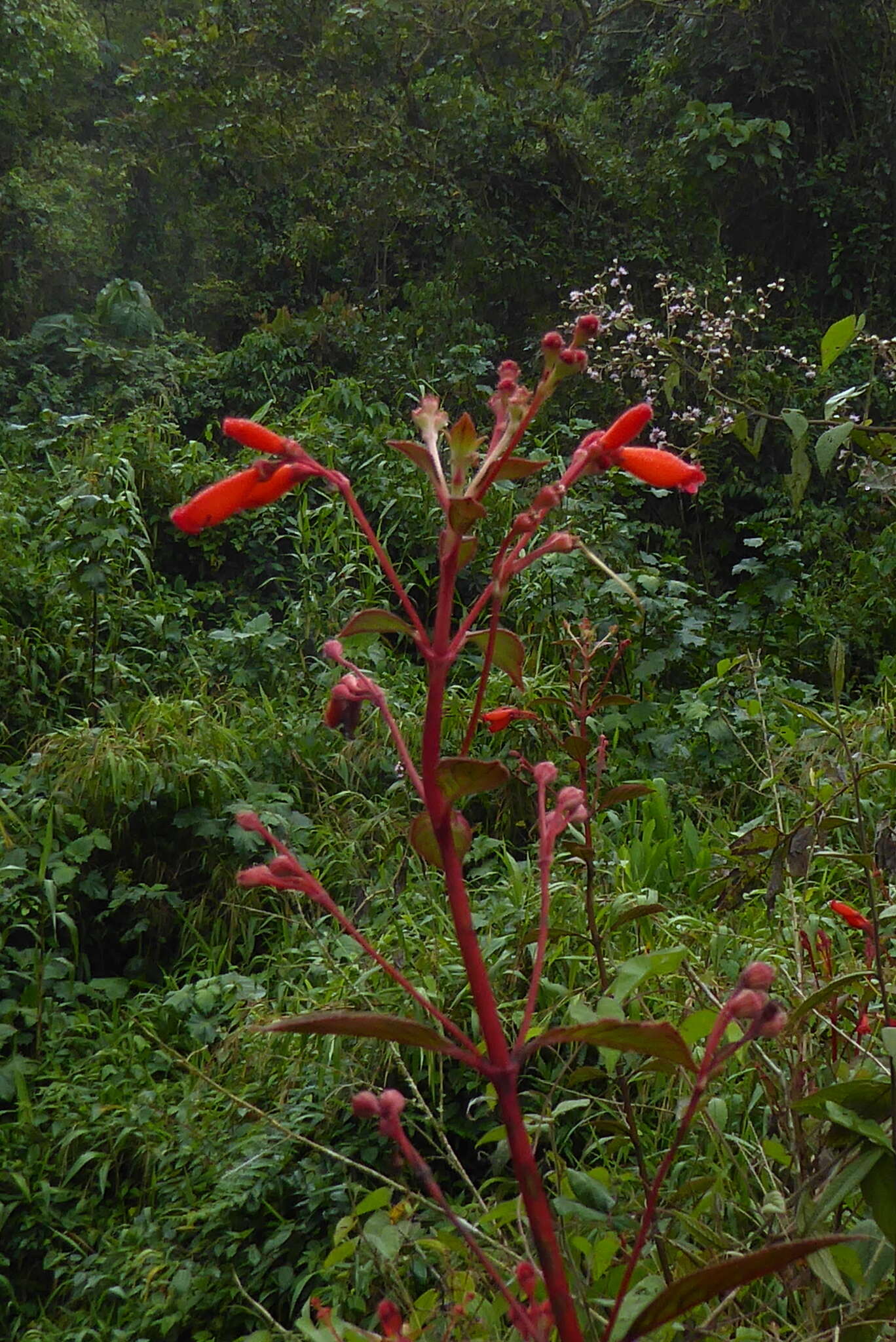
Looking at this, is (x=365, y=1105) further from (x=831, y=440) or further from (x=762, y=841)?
(x=762, y=841)

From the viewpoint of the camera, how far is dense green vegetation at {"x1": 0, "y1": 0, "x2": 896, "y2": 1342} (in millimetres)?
1184

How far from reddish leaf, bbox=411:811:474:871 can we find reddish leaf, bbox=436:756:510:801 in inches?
0.9

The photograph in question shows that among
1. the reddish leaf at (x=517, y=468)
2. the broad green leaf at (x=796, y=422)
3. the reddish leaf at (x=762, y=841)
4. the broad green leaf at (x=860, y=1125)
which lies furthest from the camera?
the reddish leaf at (x=762, y=841)

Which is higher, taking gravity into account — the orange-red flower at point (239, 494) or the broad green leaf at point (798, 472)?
the orange-red flower at point (239, 494)

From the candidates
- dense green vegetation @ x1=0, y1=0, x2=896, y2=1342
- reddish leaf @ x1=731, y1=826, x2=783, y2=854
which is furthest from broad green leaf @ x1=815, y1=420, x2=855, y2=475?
reddish leaf @ x1=731, y1=826, x2=783, y2=854

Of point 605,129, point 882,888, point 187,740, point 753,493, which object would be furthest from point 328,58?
point 882,888

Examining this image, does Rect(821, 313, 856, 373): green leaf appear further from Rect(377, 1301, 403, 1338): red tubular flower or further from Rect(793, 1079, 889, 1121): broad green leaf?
Rect(377, 1301, 403, 1338): red tubular flower

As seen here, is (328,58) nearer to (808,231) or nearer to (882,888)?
(808,231)

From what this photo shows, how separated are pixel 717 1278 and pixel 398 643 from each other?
127 inches

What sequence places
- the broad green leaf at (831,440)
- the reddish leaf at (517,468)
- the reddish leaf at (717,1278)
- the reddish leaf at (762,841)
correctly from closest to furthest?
the reddish leaf at (717,1278) → the reddish leaf at (517,468) → the broad green leaf at (831,440) → the reddish leaf at (762,841)

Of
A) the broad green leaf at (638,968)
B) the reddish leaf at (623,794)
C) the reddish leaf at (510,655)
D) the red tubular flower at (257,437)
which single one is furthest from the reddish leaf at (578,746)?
the red tubular flower at (257,437)

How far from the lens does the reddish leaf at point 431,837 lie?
1.53 feet

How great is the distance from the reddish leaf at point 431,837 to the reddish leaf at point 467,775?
0.08ft

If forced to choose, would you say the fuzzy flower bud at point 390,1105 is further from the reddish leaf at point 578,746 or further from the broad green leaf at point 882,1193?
the reddish leaf at point 578,746
